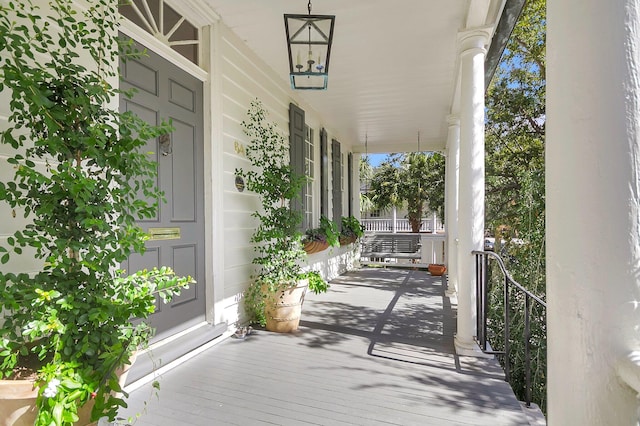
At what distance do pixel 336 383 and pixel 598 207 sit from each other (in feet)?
6.71

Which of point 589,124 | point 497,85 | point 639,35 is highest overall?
point 497,85

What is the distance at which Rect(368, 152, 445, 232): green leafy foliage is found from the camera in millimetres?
15758

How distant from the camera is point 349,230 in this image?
25.1ft

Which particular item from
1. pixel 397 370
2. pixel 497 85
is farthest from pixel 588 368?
pixel 497 85

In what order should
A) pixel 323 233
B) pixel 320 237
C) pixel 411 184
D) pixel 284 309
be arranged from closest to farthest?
pixel 284 309 → pixel 320 237 → pixel 323 233 → pixel 411 184

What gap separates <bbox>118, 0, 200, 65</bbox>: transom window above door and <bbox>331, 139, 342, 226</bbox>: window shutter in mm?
4250

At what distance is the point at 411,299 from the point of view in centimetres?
512

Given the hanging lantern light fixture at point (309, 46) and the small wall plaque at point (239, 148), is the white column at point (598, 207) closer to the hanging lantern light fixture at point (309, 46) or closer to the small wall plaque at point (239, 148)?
the hanging lantern light fixture at point (309, 46)

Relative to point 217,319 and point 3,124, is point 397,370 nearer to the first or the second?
point 217,319

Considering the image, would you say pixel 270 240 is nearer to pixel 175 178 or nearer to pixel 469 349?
pixel 175 178

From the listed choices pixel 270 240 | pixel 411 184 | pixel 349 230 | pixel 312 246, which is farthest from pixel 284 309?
pixel 411 184

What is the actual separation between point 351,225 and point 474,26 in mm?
5133

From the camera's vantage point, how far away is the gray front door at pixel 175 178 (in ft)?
8.20

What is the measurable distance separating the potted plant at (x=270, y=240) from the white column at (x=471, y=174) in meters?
1.32
